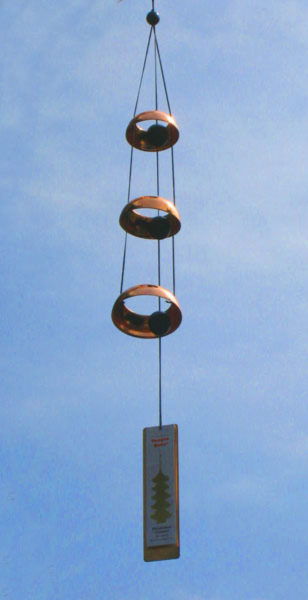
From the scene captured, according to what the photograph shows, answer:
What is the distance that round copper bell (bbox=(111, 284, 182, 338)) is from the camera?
13.4 metres

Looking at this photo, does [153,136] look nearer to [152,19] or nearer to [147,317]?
[152,19]

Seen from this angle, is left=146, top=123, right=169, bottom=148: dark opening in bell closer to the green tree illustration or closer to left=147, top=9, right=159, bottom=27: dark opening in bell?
left=147, top=9, right=159, bottom=27: dark opening in bell

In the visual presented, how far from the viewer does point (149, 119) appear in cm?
1430

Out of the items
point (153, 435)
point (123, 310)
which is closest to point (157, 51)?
point (123, 310)

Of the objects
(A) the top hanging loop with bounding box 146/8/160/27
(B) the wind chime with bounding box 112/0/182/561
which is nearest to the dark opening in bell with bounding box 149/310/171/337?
(B) the wind chime with bounding box 112/0/182/561

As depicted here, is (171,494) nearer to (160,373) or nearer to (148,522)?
(148,522)

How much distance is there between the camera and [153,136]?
587 inches

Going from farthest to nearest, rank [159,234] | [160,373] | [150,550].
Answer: [159,234]
[160,373]
[150,550]

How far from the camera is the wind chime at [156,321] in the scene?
40.9ft

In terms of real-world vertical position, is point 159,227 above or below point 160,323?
above

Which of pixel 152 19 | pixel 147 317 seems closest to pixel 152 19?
pixel 152 19

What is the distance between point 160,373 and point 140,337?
772mm

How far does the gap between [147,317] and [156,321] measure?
22cm

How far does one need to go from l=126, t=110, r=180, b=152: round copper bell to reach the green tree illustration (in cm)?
477
